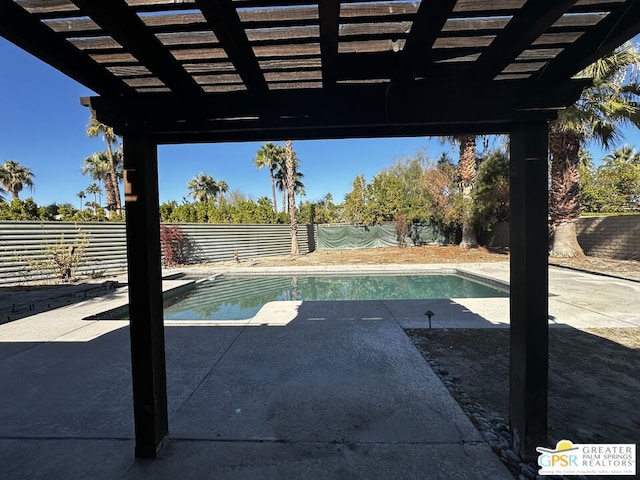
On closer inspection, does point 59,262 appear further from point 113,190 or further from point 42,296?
point 113,190

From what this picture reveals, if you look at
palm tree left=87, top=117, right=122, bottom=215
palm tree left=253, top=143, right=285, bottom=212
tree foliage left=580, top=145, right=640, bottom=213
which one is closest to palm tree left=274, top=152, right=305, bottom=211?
palm tree left=253, top=143, right=285, bottom=212

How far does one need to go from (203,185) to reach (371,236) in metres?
21.4

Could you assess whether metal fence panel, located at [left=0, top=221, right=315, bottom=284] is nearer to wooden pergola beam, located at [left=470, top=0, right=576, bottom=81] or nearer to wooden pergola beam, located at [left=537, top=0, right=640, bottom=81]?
wooden pergola beam, located at [left=470, top=0, right=576, bottom=81]

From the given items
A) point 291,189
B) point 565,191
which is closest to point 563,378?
point 565,191

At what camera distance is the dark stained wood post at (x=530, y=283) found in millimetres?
1779

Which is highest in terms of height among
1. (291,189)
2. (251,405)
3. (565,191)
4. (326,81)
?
(291,189)

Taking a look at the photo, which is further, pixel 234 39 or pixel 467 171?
pixel 467 171

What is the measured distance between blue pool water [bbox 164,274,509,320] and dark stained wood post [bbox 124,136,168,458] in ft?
14.8

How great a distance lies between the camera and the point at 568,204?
36.6ft

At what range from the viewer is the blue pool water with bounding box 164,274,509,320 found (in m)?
7.16

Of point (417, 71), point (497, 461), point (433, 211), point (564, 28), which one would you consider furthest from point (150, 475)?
point (433, 211)

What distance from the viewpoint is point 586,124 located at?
370 inches

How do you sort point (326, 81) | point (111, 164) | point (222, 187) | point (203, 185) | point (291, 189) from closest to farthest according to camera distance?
point (326, 81) → point (291, 189) → point (111, 164) → point (203, 185) → point (222, 187)

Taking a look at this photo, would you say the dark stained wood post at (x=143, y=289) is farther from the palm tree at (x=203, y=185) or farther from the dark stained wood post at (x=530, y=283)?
the palm tree at (x=203, y=185)
